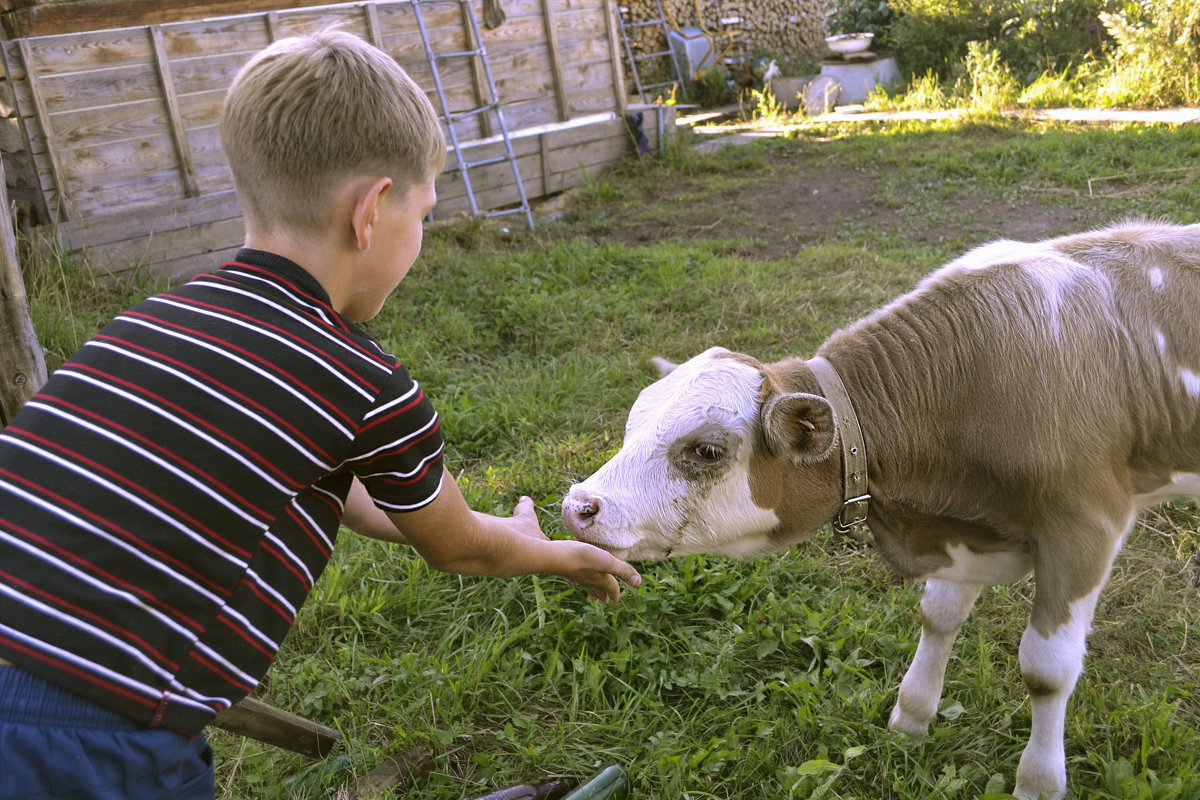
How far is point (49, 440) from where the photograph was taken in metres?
1.49

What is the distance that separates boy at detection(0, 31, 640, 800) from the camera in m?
1.43

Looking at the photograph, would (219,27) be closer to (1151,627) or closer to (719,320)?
(719,320)

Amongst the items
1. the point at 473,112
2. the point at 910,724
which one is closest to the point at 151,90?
the point at 473,112

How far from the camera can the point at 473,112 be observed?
868 centimetres

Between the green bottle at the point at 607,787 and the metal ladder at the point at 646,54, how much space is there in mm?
13206

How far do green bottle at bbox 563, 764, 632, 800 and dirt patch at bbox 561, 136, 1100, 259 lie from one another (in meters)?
5.24

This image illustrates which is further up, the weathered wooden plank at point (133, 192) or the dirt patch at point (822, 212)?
the weathered wooden plank at point (133, 192)

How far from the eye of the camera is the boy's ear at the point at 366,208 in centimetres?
167

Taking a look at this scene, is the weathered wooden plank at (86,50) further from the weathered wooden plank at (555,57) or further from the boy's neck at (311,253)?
the boy's neck at (311,253)

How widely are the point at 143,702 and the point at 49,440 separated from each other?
45 cm

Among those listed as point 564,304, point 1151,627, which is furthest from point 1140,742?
point 564,304

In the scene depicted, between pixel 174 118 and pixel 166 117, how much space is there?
7 centimetres

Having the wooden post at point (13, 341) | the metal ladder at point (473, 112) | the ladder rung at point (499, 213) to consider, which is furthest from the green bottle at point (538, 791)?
the ladder rung at point (499, 213)

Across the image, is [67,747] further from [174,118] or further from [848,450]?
[174,118]
